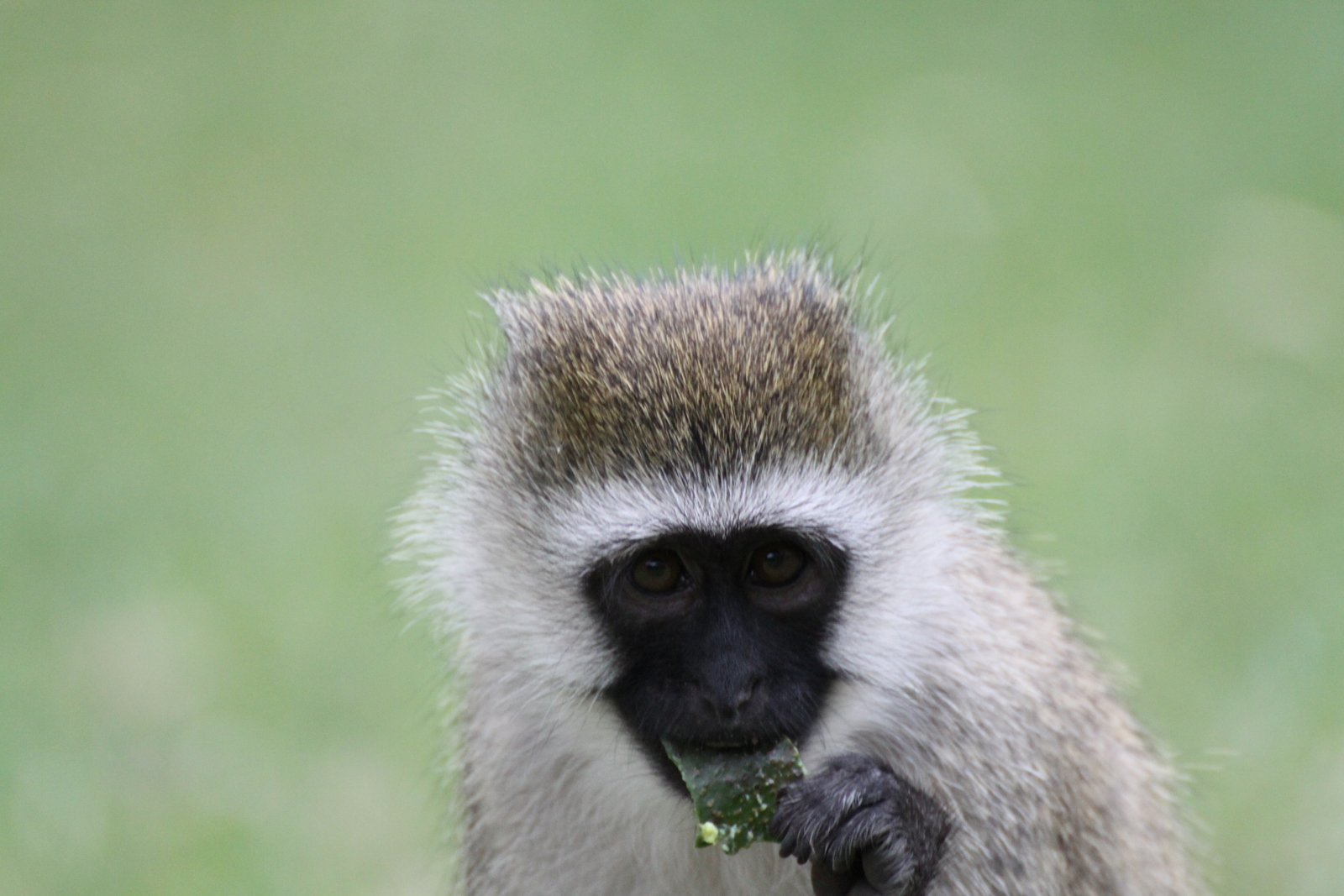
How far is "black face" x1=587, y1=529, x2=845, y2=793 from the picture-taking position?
333 centimetres

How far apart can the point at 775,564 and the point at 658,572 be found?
9.5 inches

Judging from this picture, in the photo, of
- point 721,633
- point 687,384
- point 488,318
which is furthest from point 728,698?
point 488,318

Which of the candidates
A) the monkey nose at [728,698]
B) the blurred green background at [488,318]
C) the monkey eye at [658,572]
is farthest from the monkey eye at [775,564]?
the blurred green background at [488,318]

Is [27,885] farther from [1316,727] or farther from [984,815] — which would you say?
[1316,727]

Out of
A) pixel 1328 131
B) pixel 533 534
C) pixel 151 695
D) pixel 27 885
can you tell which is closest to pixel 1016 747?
pixel 533 534

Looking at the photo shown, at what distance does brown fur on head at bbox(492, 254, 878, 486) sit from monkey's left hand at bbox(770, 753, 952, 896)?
0.66 m

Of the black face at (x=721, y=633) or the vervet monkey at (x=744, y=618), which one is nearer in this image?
the black face at (x=721, y=633)

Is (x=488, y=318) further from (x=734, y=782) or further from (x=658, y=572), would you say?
(x=734, y=782)

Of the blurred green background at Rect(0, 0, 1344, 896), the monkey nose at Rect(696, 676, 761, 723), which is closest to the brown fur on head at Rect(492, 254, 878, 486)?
the monkey nose at Rect(696, 676, 761, 723)

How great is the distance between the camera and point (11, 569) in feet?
20.7

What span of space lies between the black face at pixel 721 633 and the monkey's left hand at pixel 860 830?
5.1 inches

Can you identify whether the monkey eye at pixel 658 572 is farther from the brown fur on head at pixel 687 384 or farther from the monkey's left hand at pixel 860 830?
the monkey's left hand at pixel 860 830

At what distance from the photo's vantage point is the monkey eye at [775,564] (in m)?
3.50

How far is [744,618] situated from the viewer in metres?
3.40
